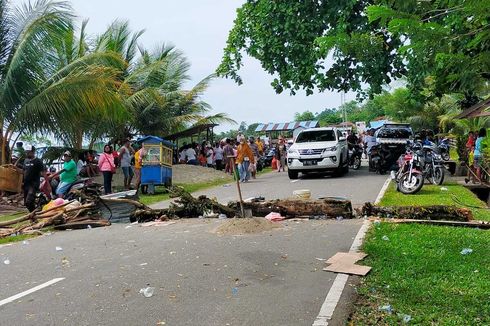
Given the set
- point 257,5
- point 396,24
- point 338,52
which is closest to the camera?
point 396,24

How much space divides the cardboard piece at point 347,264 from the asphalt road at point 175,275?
16cm

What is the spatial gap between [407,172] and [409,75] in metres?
5.71

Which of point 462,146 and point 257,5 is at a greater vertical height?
point 257,5

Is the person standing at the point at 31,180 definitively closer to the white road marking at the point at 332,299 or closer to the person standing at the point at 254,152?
the person standing at the point at 254,152

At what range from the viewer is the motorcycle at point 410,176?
1227cm

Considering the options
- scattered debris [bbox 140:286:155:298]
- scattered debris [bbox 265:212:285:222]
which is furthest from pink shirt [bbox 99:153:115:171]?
scattered debris [bbox 140:286:155:298]

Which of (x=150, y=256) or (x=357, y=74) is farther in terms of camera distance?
(x=357, y=74)

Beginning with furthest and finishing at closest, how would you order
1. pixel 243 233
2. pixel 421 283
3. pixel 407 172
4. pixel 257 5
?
pixel 257 5, pixel 407 172, pixel 243 233, pixel 421 283

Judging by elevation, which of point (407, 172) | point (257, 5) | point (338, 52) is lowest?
point (407, 172)

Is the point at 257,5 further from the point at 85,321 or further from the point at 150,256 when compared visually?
the point at 85,321

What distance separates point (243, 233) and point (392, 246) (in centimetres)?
249

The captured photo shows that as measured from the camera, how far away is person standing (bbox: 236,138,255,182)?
17.2 meters

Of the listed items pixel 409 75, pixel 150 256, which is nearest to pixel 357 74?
pixel 409 75

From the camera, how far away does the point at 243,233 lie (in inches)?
328
